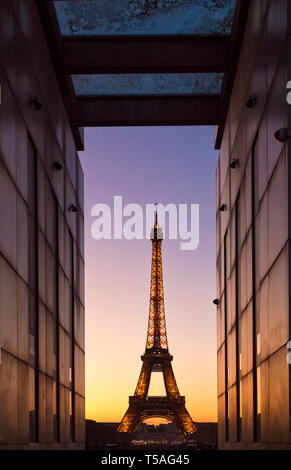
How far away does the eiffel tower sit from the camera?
72562 mm

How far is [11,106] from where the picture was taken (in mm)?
12688

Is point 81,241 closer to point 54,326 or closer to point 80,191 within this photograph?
point 80,191

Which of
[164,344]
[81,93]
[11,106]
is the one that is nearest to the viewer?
[11,106]

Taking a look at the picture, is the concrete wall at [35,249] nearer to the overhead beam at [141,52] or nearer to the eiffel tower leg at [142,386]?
the overhead beam at [141,52]

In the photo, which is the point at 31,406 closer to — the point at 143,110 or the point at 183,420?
the point at 143,110

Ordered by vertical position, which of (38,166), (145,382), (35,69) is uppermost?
(35,69)

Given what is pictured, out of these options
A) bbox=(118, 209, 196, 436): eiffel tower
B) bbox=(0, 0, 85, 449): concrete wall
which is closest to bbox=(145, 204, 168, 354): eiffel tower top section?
bbox=(118, 209, 196, 436): eiffel tower

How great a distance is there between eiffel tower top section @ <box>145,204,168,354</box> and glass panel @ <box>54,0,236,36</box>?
195ft

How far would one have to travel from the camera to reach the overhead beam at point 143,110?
22766 mm

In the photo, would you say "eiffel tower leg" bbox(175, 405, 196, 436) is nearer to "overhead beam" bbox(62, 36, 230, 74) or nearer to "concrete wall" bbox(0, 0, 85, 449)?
"concrete wall" bbox(0, 0, 85, 449)

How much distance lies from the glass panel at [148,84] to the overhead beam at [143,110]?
0.31 metres

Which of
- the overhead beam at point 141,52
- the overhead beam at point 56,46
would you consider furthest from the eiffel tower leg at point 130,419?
the overhead beam at point 141,52

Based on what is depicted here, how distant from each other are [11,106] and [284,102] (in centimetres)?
490
